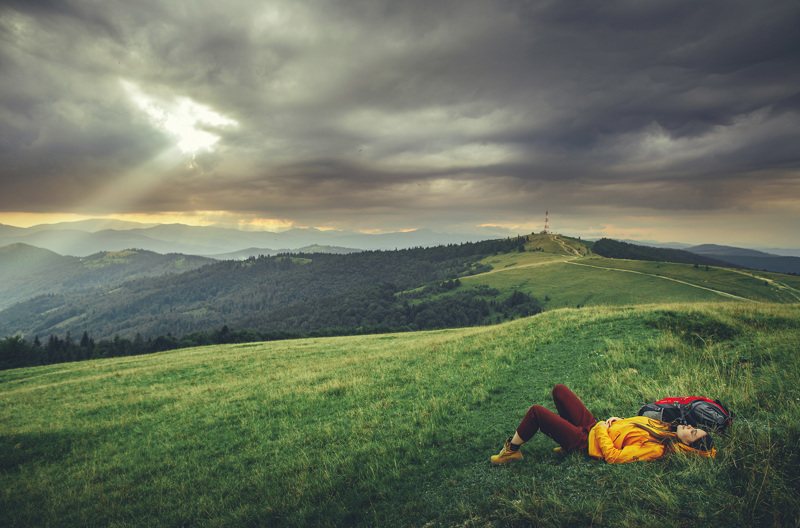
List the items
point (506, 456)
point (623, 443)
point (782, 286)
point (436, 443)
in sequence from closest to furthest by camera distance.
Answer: point (623, 443) → point (506, 456) → point (436, 443) → point (782, 286)

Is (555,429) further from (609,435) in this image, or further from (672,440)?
(672,440)

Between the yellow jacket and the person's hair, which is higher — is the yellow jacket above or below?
below

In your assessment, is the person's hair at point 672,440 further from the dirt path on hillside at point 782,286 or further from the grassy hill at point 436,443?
the dirt path on hillside at point 782,286

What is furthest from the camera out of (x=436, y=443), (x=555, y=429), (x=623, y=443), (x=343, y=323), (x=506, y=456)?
(x=343, y=323)

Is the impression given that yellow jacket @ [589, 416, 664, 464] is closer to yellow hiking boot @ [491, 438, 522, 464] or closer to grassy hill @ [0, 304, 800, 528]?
grassy hill @ [0, 304, 800, 528]

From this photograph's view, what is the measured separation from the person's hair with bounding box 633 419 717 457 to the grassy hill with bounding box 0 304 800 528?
0.62 feet

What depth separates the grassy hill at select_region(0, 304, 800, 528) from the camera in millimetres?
4387

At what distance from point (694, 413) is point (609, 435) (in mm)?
1530

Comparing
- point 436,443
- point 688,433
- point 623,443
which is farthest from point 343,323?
point 688,433

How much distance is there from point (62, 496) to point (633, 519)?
12463mm

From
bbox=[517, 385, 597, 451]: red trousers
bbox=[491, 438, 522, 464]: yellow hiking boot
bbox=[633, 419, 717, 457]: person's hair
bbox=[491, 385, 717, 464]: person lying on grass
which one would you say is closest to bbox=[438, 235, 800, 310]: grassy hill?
bbox=[491, 385, 717, 464]: person lying on grass

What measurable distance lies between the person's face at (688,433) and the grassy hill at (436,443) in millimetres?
289

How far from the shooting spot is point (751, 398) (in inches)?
254

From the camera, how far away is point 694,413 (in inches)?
215
